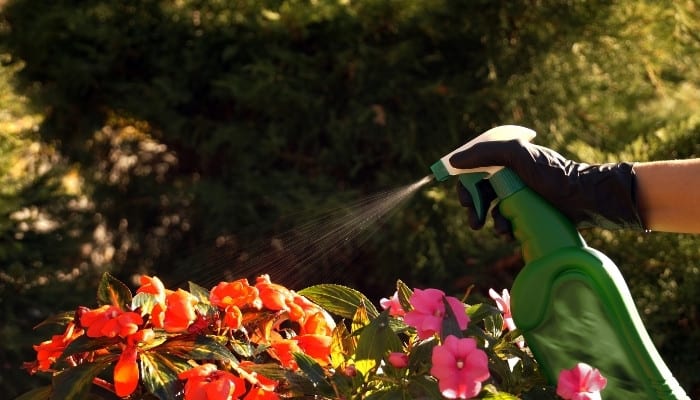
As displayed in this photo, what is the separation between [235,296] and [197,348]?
13 cm

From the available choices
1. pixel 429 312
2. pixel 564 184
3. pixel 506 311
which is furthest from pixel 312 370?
pixel 564 184

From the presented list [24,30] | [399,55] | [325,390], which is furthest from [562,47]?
[325,390]

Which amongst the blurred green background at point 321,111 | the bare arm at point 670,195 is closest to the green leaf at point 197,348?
the bare arm at point 670,195

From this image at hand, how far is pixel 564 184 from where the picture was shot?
1493mm

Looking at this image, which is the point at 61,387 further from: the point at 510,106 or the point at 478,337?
the point at 510,106

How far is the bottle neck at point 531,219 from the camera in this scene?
4.63ft

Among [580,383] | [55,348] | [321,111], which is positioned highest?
[321,111]

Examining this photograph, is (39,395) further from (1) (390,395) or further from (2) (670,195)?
(2) (670,195)

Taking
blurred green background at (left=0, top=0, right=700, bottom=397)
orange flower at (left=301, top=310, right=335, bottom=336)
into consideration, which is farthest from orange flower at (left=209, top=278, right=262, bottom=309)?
blurred green background at (left=0, top=0, right=700, bottom=397)

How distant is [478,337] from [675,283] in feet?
6.04

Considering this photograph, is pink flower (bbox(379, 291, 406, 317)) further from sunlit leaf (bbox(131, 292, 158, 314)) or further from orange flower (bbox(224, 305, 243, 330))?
sunlit leaf (bbox(131, 292, 158, 314))

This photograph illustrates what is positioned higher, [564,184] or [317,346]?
[564,184]

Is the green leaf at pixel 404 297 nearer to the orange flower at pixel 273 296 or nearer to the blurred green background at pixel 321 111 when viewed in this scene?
the orange flower at pixel 273 296

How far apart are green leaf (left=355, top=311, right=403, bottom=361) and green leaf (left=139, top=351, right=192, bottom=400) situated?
247 millimetres
